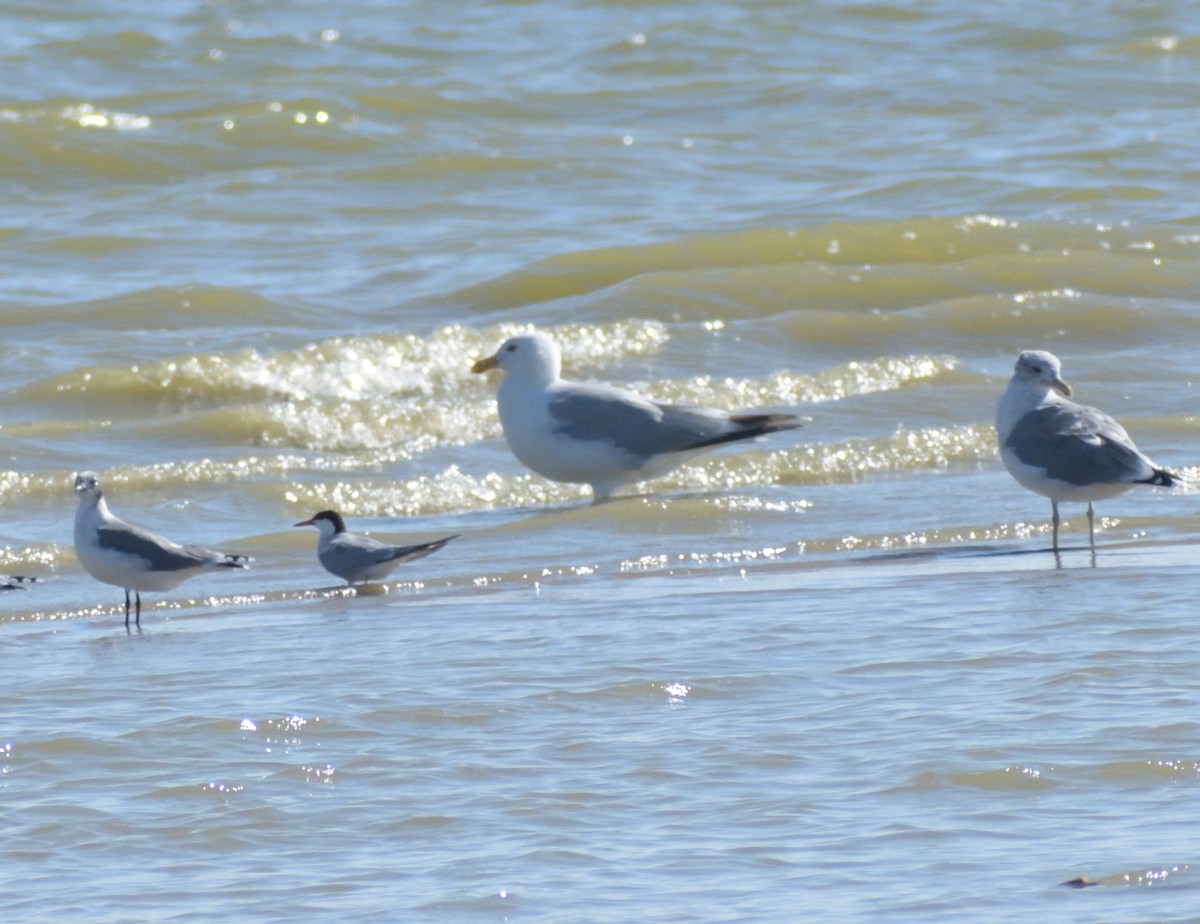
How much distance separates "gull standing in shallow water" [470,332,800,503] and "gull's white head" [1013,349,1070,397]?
1417 millimetres

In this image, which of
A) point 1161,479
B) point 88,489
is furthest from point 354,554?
point 1161,479

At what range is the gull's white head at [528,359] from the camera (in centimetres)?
861

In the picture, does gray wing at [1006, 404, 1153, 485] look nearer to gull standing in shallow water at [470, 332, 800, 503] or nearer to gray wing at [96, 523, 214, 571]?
gull standing in shallow water at [470, 332, 800, 503]

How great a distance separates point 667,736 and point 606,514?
3331 millimetres

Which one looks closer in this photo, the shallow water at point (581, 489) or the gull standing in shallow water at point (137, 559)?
the shallow water at point (581, 489)

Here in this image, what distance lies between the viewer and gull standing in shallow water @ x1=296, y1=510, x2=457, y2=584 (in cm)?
653

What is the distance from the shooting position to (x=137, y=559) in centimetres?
624

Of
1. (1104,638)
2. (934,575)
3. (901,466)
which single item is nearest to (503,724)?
(1104,638)

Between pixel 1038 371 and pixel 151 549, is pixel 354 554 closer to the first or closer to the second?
pixel 151 549

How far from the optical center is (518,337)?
8672 millimetres

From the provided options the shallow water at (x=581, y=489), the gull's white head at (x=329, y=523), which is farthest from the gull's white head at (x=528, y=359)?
the gull's white head at (x=329, y=523)

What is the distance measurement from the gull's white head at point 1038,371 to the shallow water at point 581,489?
0.48m

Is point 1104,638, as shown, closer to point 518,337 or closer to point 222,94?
point 518,337

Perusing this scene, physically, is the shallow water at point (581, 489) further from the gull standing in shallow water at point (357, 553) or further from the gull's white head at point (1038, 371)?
the gull's white head at point (1038, 371)
